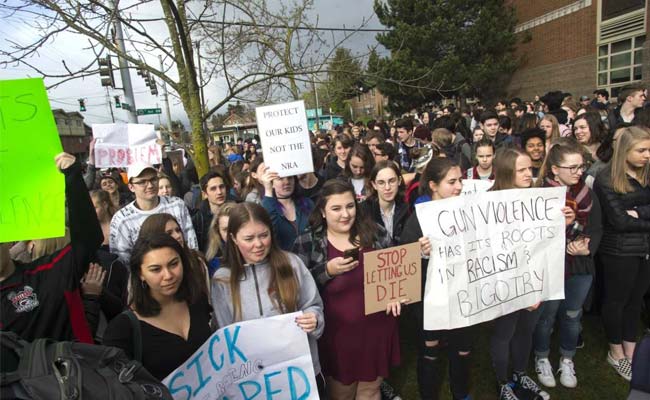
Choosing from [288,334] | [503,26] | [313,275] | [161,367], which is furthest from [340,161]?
[503,26]

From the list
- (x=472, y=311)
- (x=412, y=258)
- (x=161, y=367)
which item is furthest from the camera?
(x=472, y=311)

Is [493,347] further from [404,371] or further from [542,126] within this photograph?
[542,126]

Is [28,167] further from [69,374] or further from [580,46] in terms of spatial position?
[580,46]

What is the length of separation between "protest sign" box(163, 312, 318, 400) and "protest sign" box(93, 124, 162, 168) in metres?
2.55

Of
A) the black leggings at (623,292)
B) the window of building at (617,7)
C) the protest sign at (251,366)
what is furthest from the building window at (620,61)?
the protest sign at (251,366)

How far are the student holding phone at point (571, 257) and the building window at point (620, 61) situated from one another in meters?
19.9

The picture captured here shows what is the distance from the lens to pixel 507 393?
9.54 feet

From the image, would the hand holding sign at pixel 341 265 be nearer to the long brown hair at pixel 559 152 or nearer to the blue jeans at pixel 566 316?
the blue jeans at pixel 566 316

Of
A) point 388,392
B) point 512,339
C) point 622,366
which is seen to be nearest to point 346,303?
point 388,392

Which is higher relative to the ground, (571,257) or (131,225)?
(131,225)

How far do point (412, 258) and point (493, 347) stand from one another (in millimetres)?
1173

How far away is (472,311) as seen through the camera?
2490 millimetres

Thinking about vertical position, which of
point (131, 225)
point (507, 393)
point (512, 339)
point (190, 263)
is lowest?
point (507, 393)

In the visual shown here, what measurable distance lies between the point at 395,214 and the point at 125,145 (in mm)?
2901
